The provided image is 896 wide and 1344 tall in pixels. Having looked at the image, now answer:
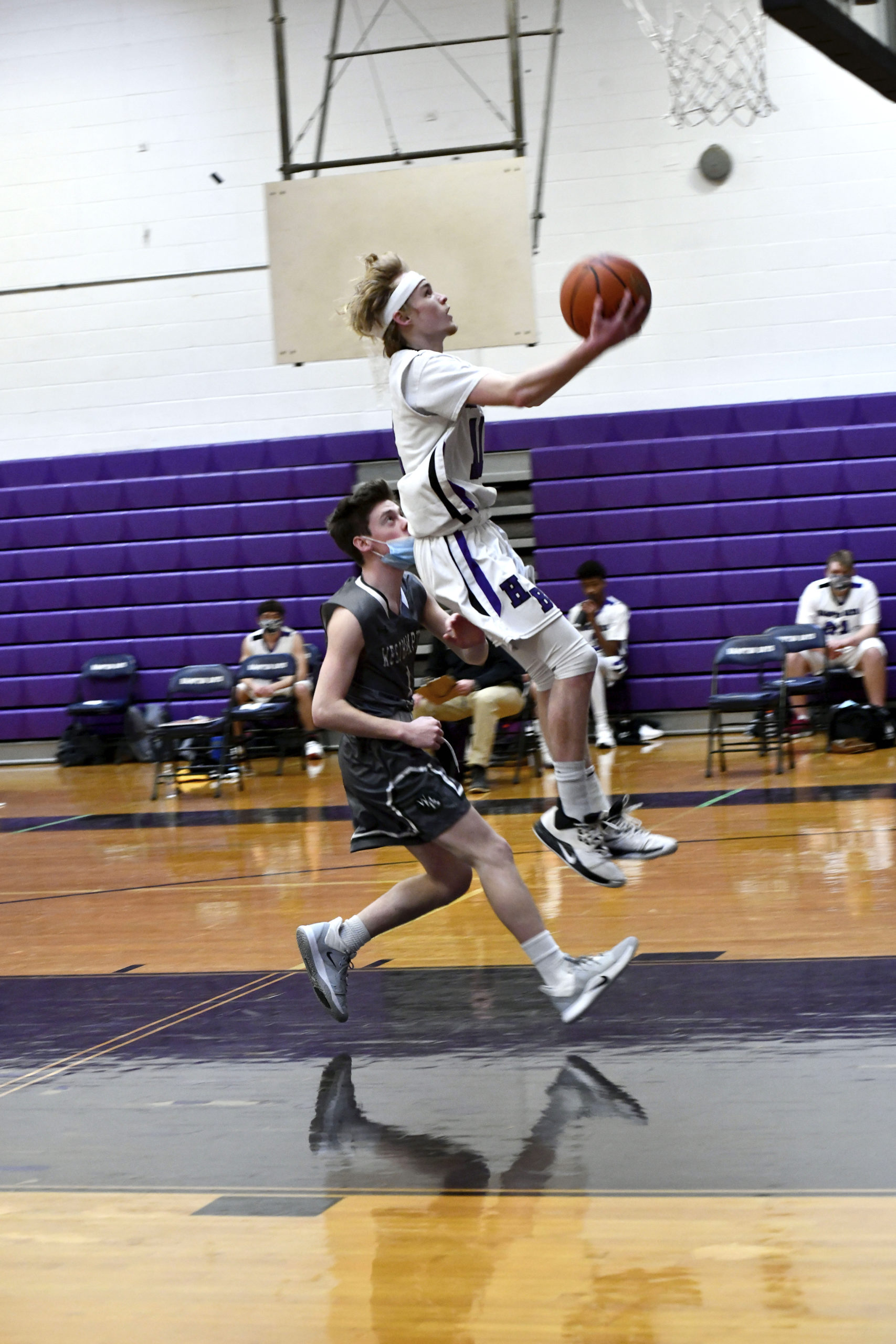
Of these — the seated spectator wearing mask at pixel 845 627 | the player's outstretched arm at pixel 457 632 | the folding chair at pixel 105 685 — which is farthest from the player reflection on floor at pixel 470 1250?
the folding chair at pixel 105 685

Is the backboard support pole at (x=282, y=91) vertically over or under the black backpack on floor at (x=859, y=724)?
over

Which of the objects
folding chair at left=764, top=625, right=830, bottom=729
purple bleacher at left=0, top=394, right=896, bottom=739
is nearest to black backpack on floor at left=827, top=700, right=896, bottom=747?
folding chair at left=764, top=625, right=830, bottom=729

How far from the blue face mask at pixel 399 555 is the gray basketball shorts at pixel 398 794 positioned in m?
0.47

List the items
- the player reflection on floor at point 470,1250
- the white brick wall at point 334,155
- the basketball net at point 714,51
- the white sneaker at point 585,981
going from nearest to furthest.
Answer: the player reflection on floor at point 470,1250
the white sneaker at point 585,981
the basketball net at point 714,51
the white brick wall at point 334,155

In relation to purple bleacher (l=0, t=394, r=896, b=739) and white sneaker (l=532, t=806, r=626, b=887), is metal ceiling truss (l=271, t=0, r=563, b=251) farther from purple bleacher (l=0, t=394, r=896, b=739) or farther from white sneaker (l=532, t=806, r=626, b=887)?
white sneaker (l=532, t=806, r=626, b=887)

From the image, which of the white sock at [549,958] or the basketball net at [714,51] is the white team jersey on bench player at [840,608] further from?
the white sock at [549,958]

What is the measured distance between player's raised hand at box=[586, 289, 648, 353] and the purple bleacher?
328 inches

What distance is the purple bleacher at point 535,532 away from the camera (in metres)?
11.4

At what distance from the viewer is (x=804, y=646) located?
10.2 meters

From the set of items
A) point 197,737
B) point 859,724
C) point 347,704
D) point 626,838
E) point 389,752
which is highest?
point 347,704

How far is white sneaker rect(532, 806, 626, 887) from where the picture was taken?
152 inches

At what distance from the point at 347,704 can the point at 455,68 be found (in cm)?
981

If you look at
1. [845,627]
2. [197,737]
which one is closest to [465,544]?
[845,627]

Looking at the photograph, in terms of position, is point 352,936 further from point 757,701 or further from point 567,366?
point 757,701
